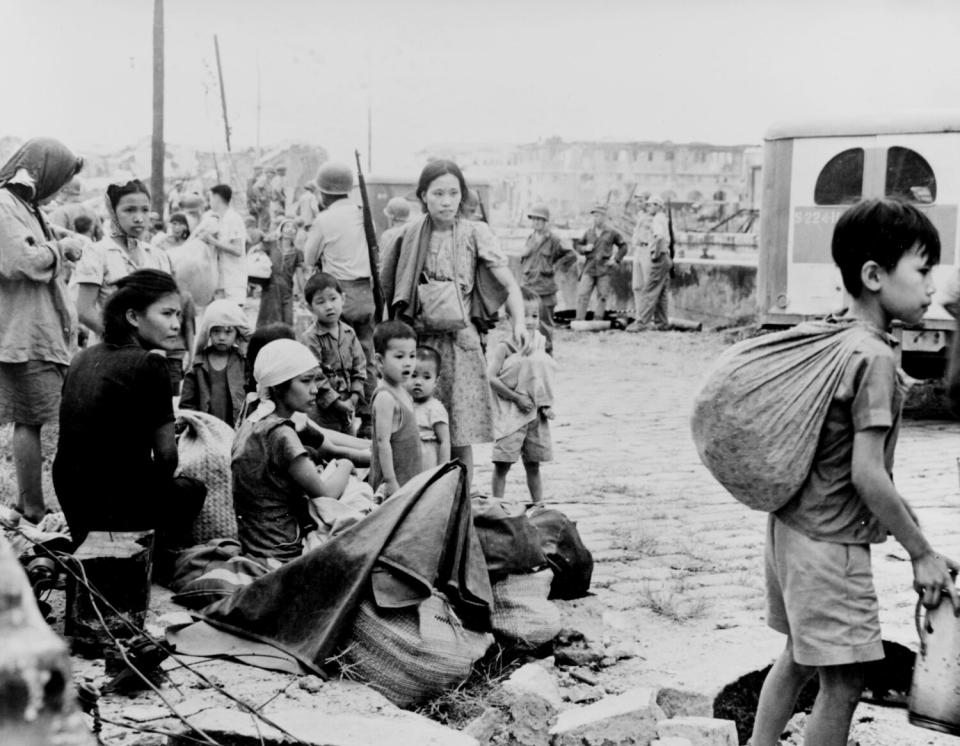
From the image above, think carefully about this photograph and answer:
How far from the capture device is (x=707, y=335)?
60.0ft

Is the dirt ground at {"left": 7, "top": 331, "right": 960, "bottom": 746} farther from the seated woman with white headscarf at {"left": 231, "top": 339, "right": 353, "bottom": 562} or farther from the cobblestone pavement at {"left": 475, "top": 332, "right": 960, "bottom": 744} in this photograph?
the seated woman with white headscarf at {"left": 231, "top": 339, "right": 353, "bottom": 562}

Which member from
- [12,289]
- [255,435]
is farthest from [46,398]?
[255,435]

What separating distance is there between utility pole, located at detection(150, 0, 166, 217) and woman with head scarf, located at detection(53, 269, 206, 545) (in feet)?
57.4

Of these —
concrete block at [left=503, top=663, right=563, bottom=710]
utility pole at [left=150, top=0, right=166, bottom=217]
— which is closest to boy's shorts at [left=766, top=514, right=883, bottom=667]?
concrete block at [left=503, top=663, right=563, bottom=710]

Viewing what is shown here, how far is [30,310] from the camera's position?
6184 millimetres

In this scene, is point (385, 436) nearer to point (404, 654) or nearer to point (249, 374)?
point (249, 374)

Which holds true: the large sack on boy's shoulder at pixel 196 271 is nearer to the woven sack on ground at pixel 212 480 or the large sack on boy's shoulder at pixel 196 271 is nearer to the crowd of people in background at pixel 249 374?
the crowd of people in background at pixel 249 374

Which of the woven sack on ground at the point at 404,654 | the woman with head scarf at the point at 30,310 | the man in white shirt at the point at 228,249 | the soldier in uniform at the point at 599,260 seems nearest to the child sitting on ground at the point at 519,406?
the woman with head scarf at the point at 30,310

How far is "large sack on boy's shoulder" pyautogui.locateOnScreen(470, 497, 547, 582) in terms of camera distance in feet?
16.6

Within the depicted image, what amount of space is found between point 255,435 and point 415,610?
1.35m

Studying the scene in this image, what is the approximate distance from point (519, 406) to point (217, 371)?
1.75 meters

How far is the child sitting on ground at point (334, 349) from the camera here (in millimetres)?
7203

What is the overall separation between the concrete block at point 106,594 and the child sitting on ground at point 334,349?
104 inches

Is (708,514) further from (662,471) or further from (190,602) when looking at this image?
(190,602)
